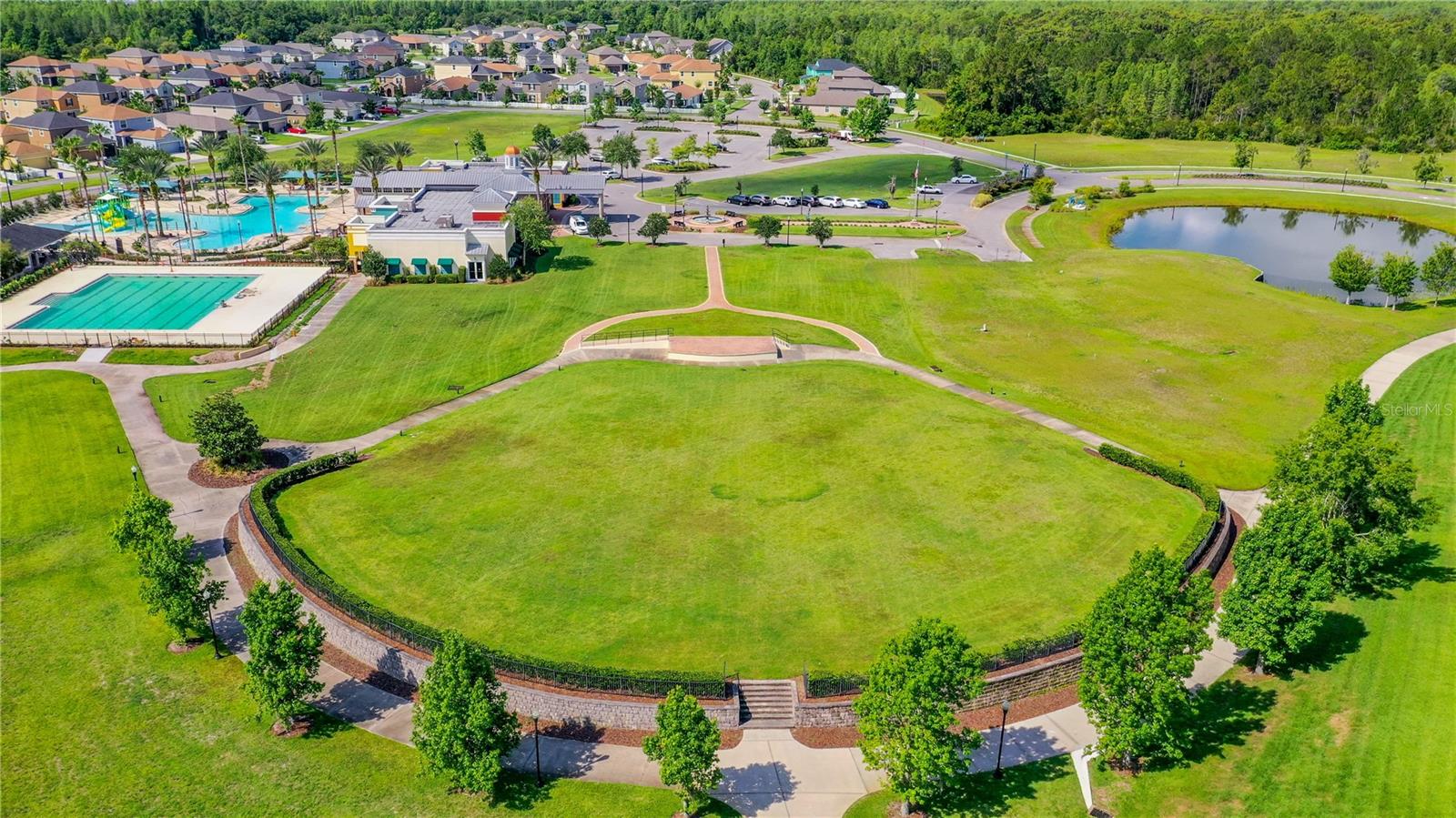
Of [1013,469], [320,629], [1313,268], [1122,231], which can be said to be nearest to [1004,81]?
[1122,231]

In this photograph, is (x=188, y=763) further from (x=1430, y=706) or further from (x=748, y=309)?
(x=748, y=309)

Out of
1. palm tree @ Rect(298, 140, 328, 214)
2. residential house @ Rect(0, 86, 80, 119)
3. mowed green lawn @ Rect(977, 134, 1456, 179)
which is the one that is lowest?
mowed green lawn @ Rect(977, 134, 1456, 179)

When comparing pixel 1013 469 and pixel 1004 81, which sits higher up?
pixel 1004 81

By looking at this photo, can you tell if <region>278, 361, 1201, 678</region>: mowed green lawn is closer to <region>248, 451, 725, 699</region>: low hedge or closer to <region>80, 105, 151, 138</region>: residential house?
<region>248, 451, 725, 699</region>: low hedge

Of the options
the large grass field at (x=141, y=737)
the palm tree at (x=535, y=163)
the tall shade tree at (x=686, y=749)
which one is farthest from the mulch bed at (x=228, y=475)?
the palm tree at (x=535, y=163)

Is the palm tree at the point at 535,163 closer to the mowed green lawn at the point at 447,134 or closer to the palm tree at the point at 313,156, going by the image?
the palm tree at the point at 313,156

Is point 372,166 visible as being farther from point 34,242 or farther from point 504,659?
point 504,659

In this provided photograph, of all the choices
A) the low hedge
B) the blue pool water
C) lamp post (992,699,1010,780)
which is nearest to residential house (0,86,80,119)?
the blue pool water
